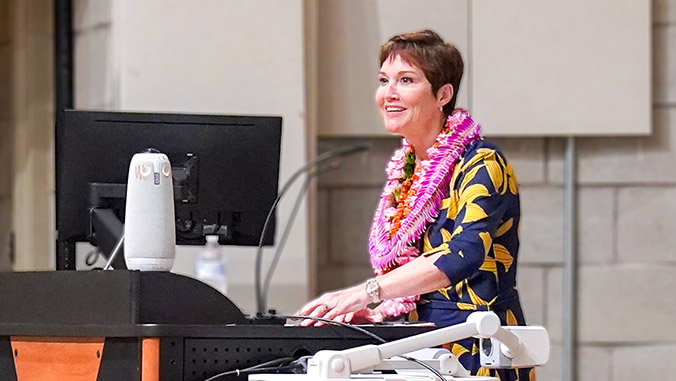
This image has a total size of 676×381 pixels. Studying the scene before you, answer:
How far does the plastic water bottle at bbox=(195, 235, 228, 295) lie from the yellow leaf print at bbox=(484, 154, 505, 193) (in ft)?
7.70

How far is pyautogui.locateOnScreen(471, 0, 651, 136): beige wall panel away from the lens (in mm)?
5148

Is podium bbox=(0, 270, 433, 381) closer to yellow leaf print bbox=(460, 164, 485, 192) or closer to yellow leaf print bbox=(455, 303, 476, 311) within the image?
yellow leaf print bbox=(455, 303, 476, 311)

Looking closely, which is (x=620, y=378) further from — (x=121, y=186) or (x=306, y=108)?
(x=121, y=186)

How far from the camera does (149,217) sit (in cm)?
229

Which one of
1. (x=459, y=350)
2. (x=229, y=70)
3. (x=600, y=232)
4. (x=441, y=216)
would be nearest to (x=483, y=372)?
(x=459, y=350)

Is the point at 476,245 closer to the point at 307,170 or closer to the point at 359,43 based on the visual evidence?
the point at 307,170

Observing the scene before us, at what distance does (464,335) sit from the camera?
2178 mm

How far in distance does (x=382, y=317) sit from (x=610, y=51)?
2.82 m

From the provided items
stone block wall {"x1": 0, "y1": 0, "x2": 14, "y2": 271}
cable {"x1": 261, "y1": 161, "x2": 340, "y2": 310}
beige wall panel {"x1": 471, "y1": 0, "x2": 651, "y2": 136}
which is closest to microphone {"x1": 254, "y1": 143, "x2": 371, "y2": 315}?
cable {"x1": 261, "y1": 161, "x2": 340, "y2": 310}

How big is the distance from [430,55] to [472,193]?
32cm

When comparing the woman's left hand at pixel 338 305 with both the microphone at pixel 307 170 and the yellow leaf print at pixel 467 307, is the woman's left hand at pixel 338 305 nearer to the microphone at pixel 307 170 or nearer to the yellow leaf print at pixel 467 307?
the yellow leaf print at pixel 467 307

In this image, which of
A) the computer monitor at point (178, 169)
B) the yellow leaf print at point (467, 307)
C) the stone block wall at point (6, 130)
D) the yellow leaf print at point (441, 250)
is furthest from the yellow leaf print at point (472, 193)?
the stone block wall at point (6, 130)

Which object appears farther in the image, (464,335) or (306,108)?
(306,108)

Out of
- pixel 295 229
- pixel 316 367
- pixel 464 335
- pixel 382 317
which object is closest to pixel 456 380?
pixel 464 335
